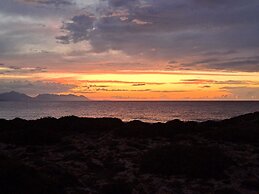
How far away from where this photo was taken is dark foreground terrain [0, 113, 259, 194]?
1266cm

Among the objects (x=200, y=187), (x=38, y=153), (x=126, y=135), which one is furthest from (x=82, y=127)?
(x=200, y=187)

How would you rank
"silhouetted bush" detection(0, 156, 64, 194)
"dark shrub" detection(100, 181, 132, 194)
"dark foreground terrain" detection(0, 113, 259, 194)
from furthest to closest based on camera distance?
"dark foreground terrain" detection(0, 113, 259, 194), "dark shrub" detection(100, 181, 132, 194), "silhouetted bush" detection(0, 156, 64, 194)

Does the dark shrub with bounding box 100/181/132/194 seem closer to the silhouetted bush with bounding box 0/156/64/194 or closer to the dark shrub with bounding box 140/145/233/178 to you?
the silhouetted bush with bounding box 0/156/64/194

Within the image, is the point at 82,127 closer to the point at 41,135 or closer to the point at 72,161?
the point at 41,135

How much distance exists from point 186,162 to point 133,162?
2.69m

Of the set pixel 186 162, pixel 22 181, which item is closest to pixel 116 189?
pixel 22 181

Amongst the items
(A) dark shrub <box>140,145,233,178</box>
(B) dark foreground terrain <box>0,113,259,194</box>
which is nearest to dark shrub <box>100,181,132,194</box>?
(B) dark foreground terrain <box>0,113,259,194</box>

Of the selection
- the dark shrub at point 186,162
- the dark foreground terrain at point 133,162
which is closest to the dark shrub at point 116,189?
the dark foreground terrain at point 133,162

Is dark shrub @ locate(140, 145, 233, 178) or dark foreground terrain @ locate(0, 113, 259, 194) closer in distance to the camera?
dark foreground terrain @ locate(0, 113, 259, 194)

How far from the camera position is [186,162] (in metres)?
14.7

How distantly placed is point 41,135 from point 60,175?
797 centimetres

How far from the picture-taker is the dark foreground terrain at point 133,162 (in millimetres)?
12664

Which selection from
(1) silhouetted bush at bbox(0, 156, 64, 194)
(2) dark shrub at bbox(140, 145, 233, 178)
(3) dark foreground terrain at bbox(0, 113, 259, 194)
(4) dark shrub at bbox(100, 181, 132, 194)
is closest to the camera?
(1) silhouetted bush at bbox(0, 156, 64, 194)

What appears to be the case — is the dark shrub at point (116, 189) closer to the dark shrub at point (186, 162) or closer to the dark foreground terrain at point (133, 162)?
the dark foreground terrain at point (133, 162)
